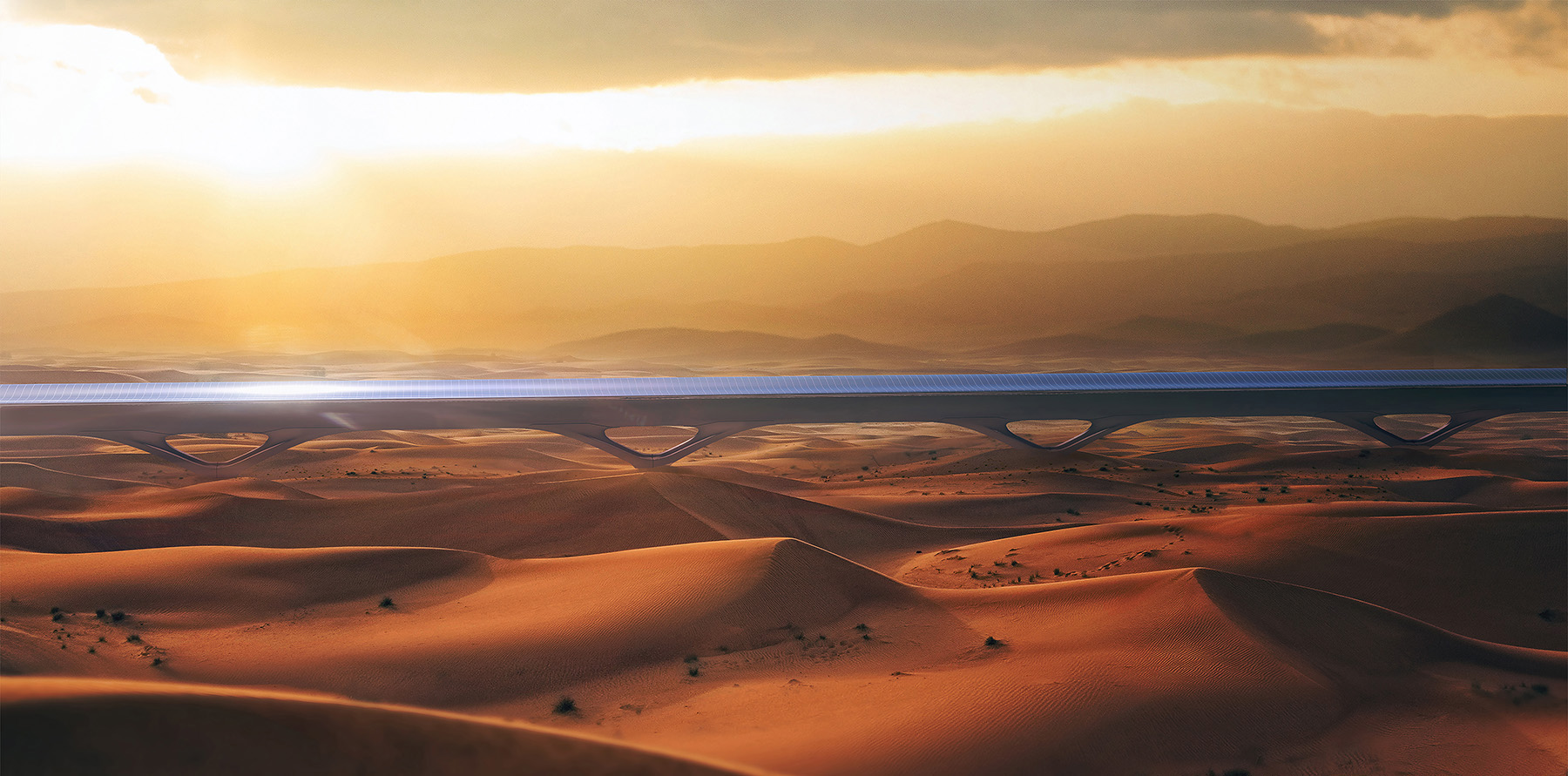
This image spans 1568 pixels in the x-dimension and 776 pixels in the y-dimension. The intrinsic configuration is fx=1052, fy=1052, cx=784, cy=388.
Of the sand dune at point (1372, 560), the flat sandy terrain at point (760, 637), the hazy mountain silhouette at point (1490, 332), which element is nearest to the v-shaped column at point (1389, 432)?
the flat sandy terrain at point (760, 637)

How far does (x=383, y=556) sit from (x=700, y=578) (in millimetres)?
8274

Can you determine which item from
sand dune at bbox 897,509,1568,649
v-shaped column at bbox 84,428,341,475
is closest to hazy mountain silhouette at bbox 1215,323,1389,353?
sand dune at bbox 897,509,1568,649

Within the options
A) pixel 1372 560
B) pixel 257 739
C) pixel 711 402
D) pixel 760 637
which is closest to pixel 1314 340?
pixel 711 402

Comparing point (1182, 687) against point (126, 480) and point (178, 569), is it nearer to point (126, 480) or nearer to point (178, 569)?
point (178, 569)

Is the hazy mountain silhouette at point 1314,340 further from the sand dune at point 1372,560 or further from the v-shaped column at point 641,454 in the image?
the sand dune at point 1372,560

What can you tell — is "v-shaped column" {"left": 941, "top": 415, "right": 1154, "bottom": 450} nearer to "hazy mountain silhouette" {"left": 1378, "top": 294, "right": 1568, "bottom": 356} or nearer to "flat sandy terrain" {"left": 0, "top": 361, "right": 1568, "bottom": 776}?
"flat sandy terrain" {"left": 0, "top": 361, "right": 1568, "bottom": 776}

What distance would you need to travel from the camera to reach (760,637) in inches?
749

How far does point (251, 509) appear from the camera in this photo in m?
33.6

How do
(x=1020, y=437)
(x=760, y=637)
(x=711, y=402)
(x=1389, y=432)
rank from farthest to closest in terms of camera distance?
(x=1389, y=432) → (x=1020, y=437) → (x=711, y=402) → (x=760, y=637)

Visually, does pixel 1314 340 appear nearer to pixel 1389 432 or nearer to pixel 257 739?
pixel 1389 432

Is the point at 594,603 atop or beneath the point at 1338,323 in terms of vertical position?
beneath

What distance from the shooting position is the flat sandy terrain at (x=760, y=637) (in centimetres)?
1084

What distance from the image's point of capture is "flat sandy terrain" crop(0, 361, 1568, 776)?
10.8 meters

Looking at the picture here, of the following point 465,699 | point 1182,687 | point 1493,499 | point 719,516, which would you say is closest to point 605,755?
point 465,699
